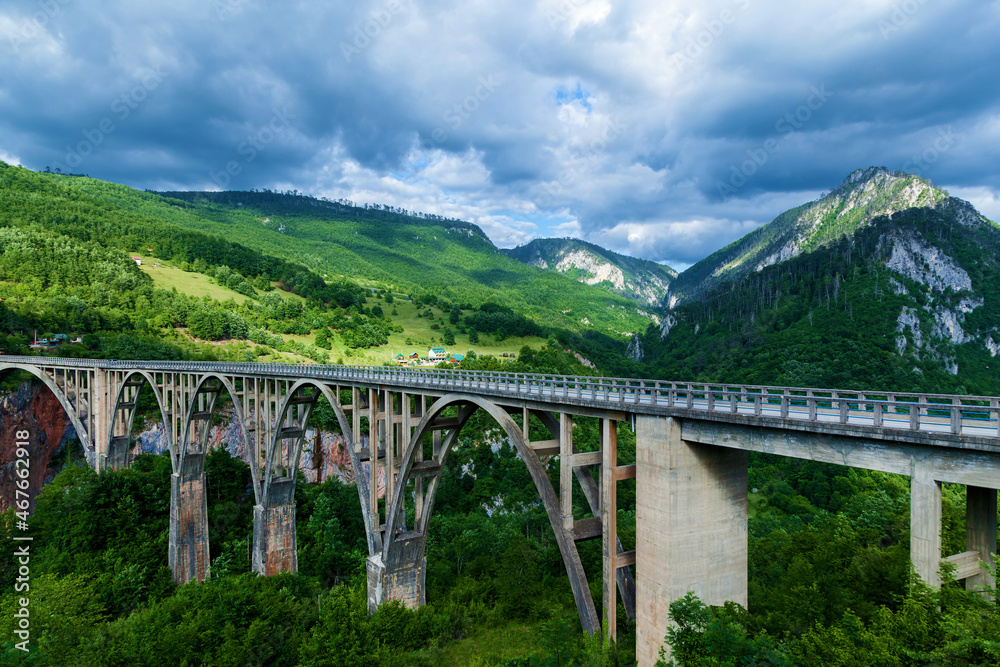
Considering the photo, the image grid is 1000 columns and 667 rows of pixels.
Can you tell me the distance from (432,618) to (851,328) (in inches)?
5101

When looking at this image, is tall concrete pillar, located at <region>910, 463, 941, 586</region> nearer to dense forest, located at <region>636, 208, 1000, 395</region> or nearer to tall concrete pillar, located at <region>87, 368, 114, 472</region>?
tall concrete pillar, located at <region>87, 368, 114, 472</region>

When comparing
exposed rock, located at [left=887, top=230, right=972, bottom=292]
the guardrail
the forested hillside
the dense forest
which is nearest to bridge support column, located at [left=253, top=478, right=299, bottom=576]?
the guardrail

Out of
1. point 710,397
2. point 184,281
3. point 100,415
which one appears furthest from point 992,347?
point 184,281

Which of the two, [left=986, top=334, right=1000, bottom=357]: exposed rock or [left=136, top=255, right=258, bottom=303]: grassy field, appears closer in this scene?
[left=136, top=255, right=258, bottom=303]: grassy field

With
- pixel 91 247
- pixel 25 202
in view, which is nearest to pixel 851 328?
pixel 91 247

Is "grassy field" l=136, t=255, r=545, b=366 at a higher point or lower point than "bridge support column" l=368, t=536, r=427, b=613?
higher

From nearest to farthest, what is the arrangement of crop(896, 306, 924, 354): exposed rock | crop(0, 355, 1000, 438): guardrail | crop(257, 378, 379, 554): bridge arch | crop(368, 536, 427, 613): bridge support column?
crop(0, 355, 1000, 438): guardrail → crop(368, 536, 427, 613): bridge support column → crop(257, 378, 379, 554): bridge arch → crop(896, 306, 924, 354): exposed rock

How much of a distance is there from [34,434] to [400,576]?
50.0 m

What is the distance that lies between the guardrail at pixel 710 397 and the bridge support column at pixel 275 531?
29.3 feet

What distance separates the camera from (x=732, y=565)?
50.8ft

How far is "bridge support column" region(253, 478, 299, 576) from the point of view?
1457 inches

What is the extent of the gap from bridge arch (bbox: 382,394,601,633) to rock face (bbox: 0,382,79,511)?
152 feet

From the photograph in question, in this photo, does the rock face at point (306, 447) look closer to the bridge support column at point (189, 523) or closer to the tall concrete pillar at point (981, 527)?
the bridge support column at point (189, 523)

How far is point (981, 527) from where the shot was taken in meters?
10.8
